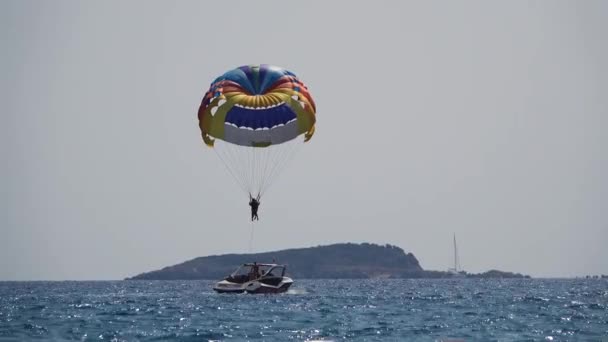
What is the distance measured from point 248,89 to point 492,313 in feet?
67.1

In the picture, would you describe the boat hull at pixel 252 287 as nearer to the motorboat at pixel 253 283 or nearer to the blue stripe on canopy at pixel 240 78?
the motorboat at pixel 253 283

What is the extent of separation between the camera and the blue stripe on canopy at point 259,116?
57719 mm

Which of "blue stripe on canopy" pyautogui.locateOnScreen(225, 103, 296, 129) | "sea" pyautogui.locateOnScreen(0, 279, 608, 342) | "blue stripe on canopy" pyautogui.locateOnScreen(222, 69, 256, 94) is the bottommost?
"sea" pyautogui.locateOnScreen(0, 279, 608, 342)

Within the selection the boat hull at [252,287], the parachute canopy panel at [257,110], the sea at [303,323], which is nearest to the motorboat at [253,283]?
the boat hull at [252,287]

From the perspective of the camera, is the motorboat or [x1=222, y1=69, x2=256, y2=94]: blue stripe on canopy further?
the motorboat

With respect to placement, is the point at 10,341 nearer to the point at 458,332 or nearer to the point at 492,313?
the point at 458,332

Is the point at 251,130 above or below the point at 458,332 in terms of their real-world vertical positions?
above

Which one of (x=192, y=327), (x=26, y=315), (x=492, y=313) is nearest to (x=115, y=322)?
(x=192, y=327)

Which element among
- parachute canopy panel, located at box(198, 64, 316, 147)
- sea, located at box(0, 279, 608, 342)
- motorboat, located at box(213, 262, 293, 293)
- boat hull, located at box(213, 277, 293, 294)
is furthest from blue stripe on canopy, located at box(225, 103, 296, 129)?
boat hull, located at box(213, 277, 293, 294)

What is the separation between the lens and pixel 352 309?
6425cm

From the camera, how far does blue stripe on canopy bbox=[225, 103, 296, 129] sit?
5772 cm

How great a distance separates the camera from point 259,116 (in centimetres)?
5772

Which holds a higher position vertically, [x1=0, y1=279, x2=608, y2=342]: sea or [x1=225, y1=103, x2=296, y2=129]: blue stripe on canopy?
[x1=225, y1=103, x2=296, y2=129]: blue stripe on canopy

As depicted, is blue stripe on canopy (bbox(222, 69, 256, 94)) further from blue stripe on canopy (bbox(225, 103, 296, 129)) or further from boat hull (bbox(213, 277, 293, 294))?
boat hull (bbox(213, 277, 293, 294))
